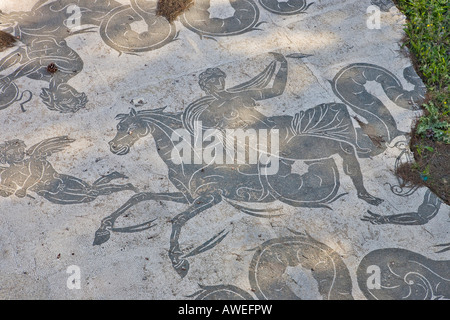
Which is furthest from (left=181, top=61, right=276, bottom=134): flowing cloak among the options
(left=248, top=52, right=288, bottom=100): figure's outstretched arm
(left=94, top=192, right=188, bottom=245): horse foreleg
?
(left=94, top=192, right=188, bottom=245): horse foreleg

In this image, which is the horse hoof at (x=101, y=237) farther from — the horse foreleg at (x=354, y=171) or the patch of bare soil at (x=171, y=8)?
the patch of bare soil at (x=171, y=8)

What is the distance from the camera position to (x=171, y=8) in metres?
3.99

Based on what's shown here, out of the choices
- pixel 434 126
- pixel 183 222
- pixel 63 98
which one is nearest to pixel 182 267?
pixel 183 222

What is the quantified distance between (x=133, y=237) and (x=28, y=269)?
60 cm

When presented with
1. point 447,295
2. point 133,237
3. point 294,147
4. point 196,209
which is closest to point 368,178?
point 294,147

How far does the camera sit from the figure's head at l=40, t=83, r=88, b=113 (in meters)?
3.42

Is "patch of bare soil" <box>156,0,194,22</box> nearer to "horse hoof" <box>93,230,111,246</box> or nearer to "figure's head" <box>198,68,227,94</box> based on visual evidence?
"figure's head" <box>198,68,227,94</box>

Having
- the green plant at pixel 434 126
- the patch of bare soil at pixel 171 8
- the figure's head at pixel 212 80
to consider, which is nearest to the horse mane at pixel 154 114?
the figure's head at pixel 212 80

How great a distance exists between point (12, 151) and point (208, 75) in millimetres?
1439

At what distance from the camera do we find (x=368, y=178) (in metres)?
3.09

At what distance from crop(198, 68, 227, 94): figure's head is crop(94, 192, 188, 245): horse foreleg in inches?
34.4

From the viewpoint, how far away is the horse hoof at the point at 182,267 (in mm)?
2721

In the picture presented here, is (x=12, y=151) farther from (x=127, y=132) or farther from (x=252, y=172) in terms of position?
(x=252, y=172)

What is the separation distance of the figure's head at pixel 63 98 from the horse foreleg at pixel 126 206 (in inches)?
34.2
